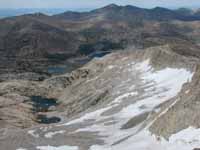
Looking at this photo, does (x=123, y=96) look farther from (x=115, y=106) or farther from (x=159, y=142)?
(x=159, y=142)

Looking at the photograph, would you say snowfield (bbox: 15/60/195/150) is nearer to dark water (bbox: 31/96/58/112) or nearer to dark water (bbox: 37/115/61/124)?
dark water (bbox: 37/115/61/124)

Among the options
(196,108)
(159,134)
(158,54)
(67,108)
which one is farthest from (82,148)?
(158,54)

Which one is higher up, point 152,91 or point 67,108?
point 152,91

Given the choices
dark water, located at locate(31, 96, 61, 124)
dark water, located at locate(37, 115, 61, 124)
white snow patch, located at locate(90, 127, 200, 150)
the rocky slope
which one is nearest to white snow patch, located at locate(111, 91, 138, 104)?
the rocky slope

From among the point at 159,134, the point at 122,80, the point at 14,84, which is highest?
the point at 159,134

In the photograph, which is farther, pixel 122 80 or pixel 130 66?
pixel 130 66

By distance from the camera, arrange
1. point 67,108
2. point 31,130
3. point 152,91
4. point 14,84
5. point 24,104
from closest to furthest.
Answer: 1. point 31,130
2. point 152,91
3. point 67,108
4. point 24,104
5. point 14,84

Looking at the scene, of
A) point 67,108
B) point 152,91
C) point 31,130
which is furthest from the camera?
point 67,108

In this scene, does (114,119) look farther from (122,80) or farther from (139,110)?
(122,80)
